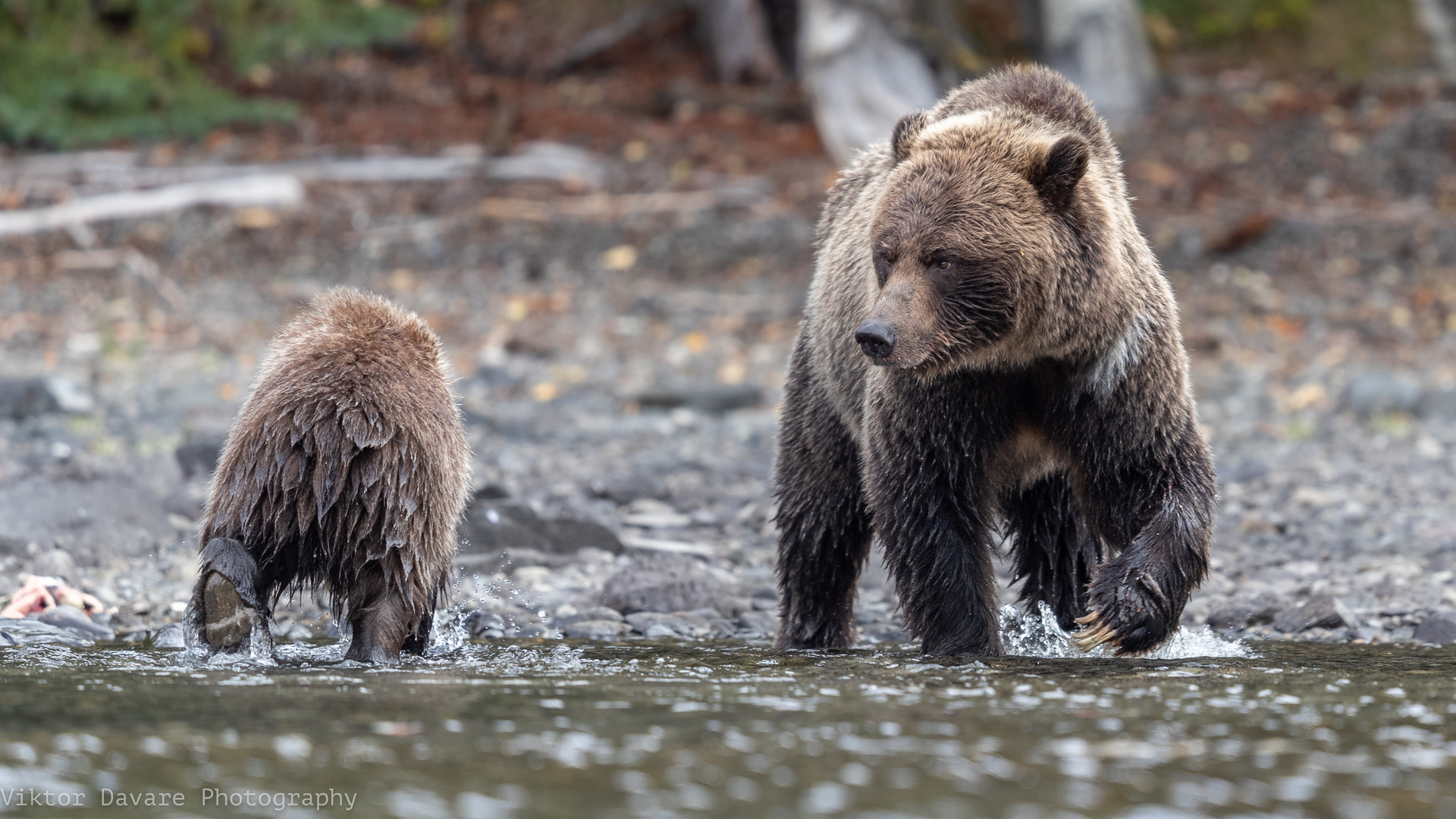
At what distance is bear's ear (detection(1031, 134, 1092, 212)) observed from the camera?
4980 mm

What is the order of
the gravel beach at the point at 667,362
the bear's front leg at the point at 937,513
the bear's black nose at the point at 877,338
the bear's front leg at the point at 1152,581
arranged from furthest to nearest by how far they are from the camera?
the gravel beach at the point at 667,362, the bear's front leg at the point at 937,513, the bear's front leg at the point at 1152,581, the bear's black nose at the point at 877,338

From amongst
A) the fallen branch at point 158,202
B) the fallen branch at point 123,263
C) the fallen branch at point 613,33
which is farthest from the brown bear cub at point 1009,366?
the fallen branch at point 613,33

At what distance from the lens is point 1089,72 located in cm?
1703

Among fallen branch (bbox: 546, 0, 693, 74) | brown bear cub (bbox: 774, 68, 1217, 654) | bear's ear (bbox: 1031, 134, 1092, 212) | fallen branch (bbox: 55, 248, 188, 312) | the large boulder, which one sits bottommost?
the large boulder

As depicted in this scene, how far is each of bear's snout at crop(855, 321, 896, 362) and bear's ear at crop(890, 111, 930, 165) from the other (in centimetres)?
81

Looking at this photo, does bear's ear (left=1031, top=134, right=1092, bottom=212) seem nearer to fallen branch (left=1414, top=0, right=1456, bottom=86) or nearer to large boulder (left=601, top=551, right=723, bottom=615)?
large boulder (left=601, top=551, right=723, bottom=615)

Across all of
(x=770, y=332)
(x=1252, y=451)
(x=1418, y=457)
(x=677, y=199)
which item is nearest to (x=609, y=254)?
(x=677, y=199)

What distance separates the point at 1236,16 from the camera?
19.9 metres

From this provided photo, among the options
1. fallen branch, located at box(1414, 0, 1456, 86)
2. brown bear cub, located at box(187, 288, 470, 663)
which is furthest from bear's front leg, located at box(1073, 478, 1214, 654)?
fallen branch, located at box(1414, 0, 1456, 86)

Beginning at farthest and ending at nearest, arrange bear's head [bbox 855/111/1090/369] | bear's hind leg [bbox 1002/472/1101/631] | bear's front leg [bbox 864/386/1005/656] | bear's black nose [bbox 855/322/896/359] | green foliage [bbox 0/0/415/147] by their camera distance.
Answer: green foliage [bbox 0/0/415/147], bear's hind leg [bbox 1002/472/1101/631], bear's front leg [bbox 864/386/1005/656], bear's head [bbox 855/111/1090/369], bear's black nose [bbox 855/322/896/359]

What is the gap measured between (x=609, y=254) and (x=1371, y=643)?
10.5 meters

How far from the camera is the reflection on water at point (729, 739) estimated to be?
321cm

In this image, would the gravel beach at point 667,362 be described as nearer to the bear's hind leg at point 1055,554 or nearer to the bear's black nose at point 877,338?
the bear's hind leg at point 1055,554

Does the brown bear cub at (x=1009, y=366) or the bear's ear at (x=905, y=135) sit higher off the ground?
the bear's ear at (x=905, y=135)
